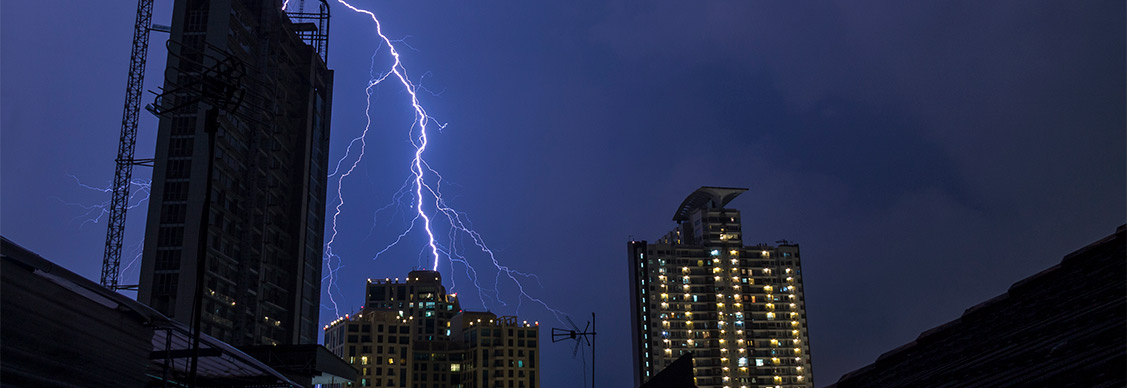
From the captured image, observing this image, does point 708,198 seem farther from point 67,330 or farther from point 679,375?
point 67,330

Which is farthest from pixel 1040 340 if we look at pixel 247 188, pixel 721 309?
pixel 721 309

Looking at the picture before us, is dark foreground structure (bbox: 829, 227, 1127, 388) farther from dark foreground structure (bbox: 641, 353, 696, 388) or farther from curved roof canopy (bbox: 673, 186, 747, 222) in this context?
curved roof canopy (bbox: 673, 186, 747, 222)

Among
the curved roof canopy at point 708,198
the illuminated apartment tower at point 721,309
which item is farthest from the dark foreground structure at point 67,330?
the curved roof canopy at point 708,198

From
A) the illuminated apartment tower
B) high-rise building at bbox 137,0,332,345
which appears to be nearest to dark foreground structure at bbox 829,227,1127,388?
high-rise building at bbox 137,0,332,345

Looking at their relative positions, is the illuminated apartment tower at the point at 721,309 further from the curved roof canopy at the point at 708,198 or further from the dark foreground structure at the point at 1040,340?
the dark foreground structure at the point at 1040,340

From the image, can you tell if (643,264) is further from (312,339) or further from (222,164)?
(222,164)

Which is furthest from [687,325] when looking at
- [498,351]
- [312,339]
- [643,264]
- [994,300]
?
[994,300]
